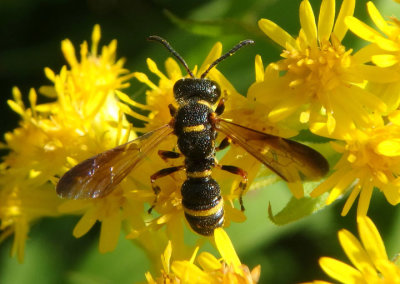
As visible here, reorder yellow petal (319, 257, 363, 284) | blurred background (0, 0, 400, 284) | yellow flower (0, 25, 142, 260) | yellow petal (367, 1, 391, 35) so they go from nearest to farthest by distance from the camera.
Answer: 1. yellow petal (319, 257, 363, 284)
2. yellow petal (367, 1, 391, 35)
3. yellow flower (0, 25, 142, 260)
4. blurred background (0, 0, 400, 284)

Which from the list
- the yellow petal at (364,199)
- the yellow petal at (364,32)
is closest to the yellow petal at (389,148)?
the yellow petal at (364,199)

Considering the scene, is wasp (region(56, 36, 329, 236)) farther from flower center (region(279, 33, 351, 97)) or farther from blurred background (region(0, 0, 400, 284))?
blurred background (region(0, 0, 400, 284))

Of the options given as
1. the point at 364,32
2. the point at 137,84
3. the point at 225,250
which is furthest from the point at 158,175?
the point at 137,84

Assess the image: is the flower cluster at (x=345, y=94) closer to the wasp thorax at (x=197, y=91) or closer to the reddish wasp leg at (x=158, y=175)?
the wasp thorax at (x=197, y=91)

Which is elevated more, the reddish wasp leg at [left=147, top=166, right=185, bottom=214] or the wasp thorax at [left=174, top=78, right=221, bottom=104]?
the wasp thorax at [left=174, top=78, right=221, bottom=104]

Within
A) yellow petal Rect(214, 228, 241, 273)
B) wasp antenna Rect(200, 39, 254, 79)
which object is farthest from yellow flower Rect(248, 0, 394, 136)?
yellow petal Rect(214, 228, 241, 273)
